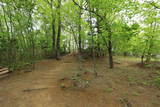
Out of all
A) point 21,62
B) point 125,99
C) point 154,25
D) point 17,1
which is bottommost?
point 125,99

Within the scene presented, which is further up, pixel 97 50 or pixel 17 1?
pixel 17 1

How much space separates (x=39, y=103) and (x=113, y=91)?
114 inches

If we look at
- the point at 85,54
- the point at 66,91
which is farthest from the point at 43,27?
the point at 66,91

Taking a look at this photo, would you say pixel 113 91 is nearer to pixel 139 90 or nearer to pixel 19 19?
pixel 139 90

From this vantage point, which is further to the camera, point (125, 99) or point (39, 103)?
point (125, 99)

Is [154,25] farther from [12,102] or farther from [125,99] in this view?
[12,102]

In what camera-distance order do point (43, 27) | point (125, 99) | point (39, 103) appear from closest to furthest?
1. point (39, 103)
2. point (125, 99)
3. point (43, 27)

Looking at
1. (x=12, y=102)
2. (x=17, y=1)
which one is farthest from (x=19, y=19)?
(x=12, y=102)

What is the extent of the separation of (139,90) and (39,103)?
412 centimetres

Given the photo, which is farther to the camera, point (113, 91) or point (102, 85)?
point (102, 85)

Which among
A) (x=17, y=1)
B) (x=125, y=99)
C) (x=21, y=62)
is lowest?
(x=125, y=99)

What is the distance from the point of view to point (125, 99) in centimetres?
329

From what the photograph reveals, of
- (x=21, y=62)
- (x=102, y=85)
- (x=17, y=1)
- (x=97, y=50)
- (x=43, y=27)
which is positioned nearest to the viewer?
(x=102, y=85)

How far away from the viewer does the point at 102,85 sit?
4.29m
